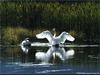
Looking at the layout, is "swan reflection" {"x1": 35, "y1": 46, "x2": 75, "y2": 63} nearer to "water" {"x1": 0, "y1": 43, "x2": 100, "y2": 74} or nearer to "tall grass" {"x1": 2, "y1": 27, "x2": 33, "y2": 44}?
"water" {"x1": 0, "y1": 43, "x2": 100, "y2": 74}

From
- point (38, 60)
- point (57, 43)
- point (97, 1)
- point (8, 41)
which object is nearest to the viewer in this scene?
point (38, 60)

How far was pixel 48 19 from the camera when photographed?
2402 cm

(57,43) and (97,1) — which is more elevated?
(97,1)

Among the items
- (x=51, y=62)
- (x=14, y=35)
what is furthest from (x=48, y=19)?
(x=51, y=62)

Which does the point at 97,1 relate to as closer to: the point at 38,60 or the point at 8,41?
the point at 8,41

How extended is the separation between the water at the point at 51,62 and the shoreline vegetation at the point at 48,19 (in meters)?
5.63

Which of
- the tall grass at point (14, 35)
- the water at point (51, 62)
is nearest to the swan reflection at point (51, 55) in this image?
the water at point (51, 62)

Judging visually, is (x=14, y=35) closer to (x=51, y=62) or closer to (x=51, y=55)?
(x=51, y=55)

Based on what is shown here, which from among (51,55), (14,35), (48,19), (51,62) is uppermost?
(48,19)

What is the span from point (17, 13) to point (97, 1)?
4.01 metres

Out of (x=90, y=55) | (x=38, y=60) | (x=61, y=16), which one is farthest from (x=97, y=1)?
(x=38, y=60)

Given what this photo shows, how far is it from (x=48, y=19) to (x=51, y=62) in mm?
10181

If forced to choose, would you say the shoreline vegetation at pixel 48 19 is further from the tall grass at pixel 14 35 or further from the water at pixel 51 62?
the water at pixel 51 62

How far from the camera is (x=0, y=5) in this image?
2388 cm
